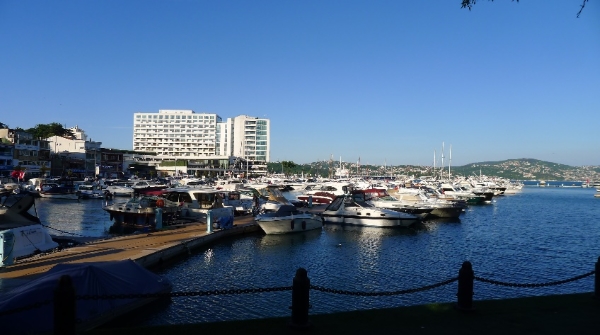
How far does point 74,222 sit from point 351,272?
31027 millimetres

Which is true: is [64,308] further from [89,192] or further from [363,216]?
[89,192]

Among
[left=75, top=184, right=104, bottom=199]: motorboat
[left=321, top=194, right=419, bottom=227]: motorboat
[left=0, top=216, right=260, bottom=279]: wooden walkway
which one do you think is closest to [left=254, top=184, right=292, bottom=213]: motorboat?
[left=321, top=194, right=419, bottom=227]: motorboat

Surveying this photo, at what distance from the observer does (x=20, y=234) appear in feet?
72.9

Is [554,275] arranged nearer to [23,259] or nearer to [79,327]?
[79,327]

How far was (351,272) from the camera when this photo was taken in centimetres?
2362

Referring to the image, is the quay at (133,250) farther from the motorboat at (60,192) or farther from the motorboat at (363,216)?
the motorboat at (60,192)

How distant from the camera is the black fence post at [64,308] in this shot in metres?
7.87

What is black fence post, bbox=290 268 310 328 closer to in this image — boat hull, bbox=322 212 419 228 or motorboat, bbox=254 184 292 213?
boat hull, bbox=322 212 419 228

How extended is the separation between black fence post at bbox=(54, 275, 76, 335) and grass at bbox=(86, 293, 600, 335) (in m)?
1.09

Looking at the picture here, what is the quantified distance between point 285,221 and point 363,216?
888cm

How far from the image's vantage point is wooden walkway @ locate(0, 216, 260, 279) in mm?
19219

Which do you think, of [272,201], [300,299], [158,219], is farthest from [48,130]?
[300,299]

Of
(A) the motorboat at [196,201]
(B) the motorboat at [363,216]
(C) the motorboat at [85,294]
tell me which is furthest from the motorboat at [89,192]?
(C) the motorboat at [85,294]

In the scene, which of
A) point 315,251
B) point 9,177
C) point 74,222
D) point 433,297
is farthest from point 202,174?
point 433,297
